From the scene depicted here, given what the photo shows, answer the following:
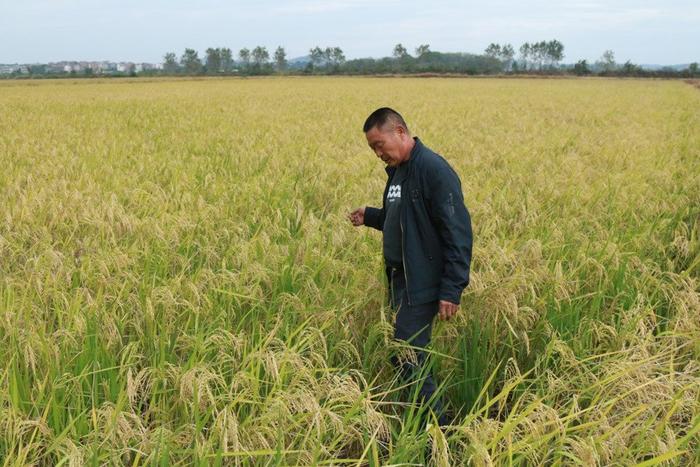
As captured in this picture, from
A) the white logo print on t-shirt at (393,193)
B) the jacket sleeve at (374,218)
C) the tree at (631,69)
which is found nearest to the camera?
the white logo print on t-shirt at (393,193)

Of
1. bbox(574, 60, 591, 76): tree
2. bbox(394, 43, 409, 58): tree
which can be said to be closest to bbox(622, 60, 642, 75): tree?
bbox(574, 60, 591, 76): tree

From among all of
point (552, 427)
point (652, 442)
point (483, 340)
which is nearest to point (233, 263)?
point (483, 340)

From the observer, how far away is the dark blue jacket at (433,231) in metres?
2.58

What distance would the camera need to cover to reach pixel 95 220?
4.27 meters

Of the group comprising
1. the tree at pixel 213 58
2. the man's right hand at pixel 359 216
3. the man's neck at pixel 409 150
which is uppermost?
the tree at pixel 213 58

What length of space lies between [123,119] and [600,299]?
14.8 meters

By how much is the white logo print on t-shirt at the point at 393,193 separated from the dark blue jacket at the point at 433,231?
60 mm

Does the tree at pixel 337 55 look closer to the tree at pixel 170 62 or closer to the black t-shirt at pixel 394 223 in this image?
the tree at pixel 170 62

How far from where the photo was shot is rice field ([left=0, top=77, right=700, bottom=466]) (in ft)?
6.34

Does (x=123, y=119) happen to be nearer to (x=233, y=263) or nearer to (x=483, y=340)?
(x=233, y=263)

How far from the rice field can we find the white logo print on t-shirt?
22.9 inches

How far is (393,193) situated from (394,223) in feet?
0.52

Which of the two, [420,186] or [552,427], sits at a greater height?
[420,186]

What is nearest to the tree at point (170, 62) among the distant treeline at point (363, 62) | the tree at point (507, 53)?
the distant treeline at point (363, 62)
